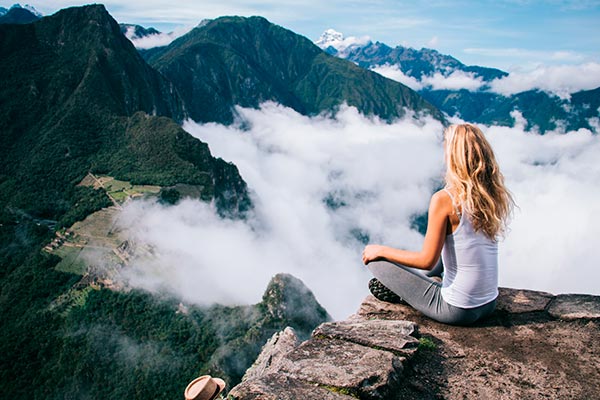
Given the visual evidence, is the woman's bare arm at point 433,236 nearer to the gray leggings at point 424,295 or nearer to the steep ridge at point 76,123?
the gray leggings at point 424,295

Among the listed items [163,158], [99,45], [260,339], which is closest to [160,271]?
[260,339]

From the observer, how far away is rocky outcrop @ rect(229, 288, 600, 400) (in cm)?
455

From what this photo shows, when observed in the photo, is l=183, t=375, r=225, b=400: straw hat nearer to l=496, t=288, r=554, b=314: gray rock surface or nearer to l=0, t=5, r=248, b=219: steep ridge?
l=496, t=288, r=554, b=314: gray rock surface

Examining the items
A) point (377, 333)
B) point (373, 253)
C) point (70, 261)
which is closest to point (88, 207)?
point (70, 261)

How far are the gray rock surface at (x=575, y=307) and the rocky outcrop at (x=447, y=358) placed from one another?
13mm

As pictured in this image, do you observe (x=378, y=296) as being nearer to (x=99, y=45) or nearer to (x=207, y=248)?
(x=207, y=248)

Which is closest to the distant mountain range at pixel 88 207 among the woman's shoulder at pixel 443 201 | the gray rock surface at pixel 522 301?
the gray rock surface at pixel 522 301

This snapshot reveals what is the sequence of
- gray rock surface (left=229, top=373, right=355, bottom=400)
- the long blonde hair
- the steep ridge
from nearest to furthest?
gray rock surface (left=229, top=373, right=355, bottom=400) < the long blonde hair < the steep ridge

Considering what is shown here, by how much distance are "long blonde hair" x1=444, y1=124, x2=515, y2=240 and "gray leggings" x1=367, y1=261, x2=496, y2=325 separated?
1185mm

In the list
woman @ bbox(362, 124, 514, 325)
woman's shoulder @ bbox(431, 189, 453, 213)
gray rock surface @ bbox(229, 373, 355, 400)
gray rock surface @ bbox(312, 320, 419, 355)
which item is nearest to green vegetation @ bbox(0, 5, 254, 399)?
gray rock surface @ bbox(312, 320, 419, 355)

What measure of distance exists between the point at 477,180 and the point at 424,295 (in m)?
1.97

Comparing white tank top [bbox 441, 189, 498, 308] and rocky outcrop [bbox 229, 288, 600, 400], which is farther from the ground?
white tank top [bbox 441, 189, 498, 308]

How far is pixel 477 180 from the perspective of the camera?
17.3 feet

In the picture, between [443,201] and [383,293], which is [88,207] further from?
[443,201]
